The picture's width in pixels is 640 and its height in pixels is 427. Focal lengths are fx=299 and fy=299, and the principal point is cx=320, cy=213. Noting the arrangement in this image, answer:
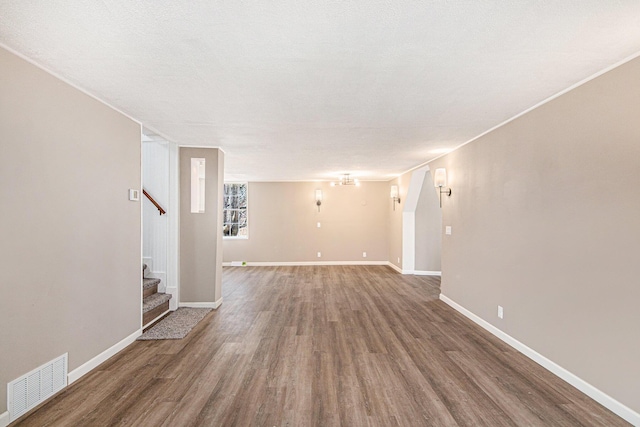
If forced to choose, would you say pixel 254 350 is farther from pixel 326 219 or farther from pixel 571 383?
pixel 326 219

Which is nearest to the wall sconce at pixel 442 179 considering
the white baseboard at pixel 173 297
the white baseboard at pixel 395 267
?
the white baseboard at pixel 395 267

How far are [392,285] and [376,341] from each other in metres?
2.90

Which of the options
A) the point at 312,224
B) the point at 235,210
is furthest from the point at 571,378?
the point at 235,210

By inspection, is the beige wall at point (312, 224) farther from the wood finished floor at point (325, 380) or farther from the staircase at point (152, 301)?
the wood finished floor at point (325, 380)

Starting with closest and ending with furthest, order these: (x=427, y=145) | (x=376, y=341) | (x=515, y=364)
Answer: (x=515, y=364)
(x=376, y=341)
(x=427, y=145)

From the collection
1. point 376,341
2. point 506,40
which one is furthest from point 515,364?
point 506,40

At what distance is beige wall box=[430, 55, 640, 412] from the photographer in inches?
81.1

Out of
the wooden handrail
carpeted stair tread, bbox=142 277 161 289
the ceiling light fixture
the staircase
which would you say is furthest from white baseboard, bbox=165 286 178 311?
the ceiling light fixture

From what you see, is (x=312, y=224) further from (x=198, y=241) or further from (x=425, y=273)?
(x=198, y=241)

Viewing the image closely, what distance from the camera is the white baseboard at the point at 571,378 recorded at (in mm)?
2038

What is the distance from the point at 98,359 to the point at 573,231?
435cm

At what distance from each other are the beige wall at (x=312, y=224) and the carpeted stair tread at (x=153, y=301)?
13.6 feet

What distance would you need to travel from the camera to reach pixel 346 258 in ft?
28.2

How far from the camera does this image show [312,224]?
336 inches
